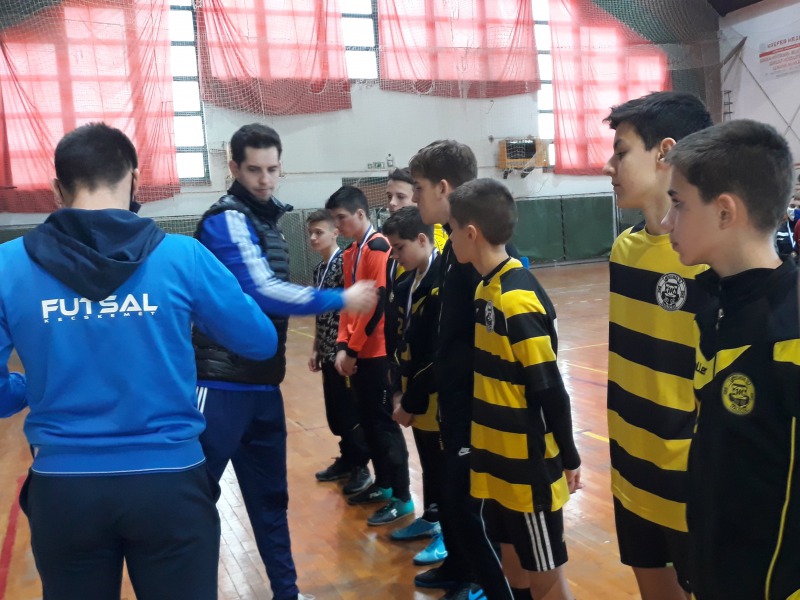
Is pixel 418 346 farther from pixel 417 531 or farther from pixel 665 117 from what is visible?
pixel 665 117

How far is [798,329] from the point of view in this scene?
1.05 metres

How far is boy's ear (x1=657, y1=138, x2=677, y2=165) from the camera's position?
167cm

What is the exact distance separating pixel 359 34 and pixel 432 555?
39.3 feet

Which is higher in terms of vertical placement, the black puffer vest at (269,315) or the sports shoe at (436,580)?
the black puffer vest at (269,315)

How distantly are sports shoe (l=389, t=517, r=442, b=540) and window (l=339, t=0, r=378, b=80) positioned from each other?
11435 millimetres

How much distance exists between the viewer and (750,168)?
1209 mm

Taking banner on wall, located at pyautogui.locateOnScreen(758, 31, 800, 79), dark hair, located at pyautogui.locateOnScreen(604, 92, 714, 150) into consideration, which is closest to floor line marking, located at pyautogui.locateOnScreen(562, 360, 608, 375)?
dark hair, located at pyautogui.locateOnScreen(604, 92, 714, 150)

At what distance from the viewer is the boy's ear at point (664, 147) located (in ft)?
5.49

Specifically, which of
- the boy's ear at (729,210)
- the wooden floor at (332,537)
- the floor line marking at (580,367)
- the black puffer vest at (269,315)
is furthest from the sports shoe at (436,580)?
the floor line marking at (580,367)

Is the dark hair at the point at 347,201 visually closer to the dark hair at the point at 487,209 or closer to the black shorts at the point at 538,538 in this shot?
the dark hair at the point at 487,209

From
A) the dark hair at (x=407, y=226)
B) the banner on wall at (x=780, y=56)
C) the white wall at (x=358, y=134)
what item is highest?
the banner on wall at (x=780, y=56)

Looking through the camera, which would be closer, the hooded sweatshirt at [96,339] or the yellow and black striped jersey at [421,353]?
the hooded sweatshirt at [96,339]

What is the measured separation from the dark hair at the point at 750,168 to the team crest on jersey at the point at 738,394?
29cm

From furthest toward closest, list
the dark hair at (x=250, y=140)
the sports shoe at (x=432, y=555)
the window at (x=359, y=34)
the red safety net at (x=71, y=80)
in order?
the window at (x=359, y=34) → the red safety net at (x=71, y=80) → the sports shoe at (x=432, y=555) → the dark hair at (x=250, y=140)
